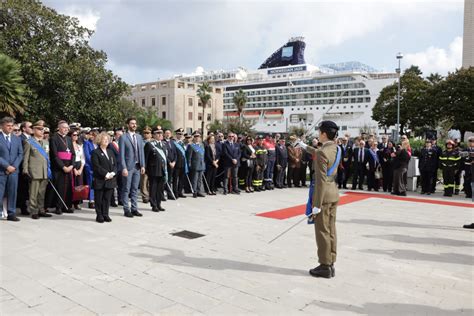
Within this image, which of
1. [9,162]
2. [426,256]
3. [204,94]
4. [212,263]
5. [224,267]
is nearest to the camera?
[224,267]

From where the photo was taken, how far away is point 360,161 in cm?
1288

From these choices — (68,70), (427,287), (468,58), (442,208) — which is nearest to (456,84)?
(468,58)

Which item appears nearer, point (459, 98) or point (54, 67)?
point (54, 67)

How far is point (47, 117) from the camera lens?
17.1 m

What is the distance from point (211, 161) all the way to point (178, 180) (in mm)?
1203

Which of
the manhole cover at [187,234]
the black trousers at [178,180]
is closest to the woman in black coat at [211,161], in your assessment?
the black trousers at [178,180]

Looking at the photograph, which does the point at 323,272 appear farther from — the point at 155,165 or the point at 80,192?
the point at 80,192

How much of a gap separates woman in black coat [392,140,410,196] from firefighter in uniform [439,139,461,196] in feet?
4.38

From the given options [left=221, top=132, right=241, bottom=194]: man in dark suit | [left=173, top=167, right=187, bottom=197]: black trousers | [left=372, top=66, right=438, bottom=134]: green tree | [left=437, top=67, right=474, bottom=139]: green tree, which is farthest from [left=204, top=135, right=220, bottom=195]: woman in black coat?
[left=372, top=66, right=438, bottom=134]: green tree

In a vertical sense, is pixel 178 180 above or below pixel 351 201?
above

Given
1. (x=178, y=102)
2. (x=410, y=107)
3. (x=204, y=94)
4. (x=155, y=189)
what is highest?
(x=204, y=94)

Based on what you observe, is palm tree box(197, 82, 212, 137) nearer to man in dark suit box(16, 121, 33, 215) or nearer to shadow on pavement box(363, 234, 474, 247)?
man in dark suit box(16, 121, 33, 215)

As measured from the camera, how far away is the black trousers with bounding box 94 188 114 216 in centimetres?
678

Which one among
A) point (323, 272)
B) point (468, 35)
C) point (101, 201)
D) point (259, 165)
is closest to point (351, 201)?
point (259, 165)
